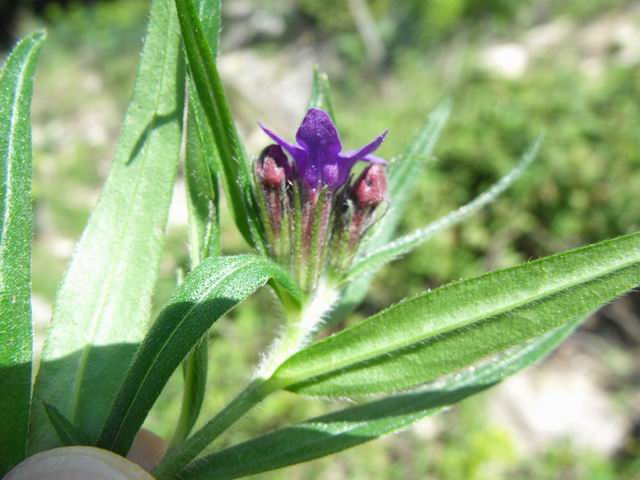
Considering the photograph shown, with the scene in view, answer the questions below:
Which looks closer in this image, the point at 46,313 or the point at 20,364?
the point at 20,364

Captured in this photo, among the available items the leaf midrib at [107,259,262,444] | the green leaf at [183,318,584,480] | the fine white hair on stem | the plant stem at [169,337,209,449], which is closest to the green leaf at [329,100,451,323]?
the fine white hair on stem

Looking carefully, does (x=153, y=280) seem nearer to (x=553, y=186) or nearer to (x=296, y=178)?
(x=296, y=178)

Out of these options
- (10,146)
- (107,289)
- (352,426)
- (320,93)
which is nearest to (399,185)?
(320,93)

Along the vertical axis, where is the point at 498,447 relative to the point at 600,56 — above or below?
above

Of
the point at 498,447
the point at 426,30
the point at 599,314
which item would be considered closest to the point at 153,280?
the point at 498,447

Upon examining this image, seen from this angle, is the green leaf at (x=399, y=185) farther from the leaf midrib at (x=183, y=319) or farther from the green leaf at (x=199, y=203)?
the leaf midrib at (x=183, y=319)

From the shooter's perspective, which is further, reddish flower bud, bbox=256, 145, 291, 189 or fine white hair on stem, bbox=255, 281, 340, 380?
fine white hair on stem, bbox=255, 281, 340, 380

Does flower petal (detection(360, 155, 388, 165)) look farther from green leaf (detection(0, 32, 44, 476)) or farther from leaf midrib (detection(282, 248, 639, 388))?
green leaf (detection(0, 32, 44, 476))
